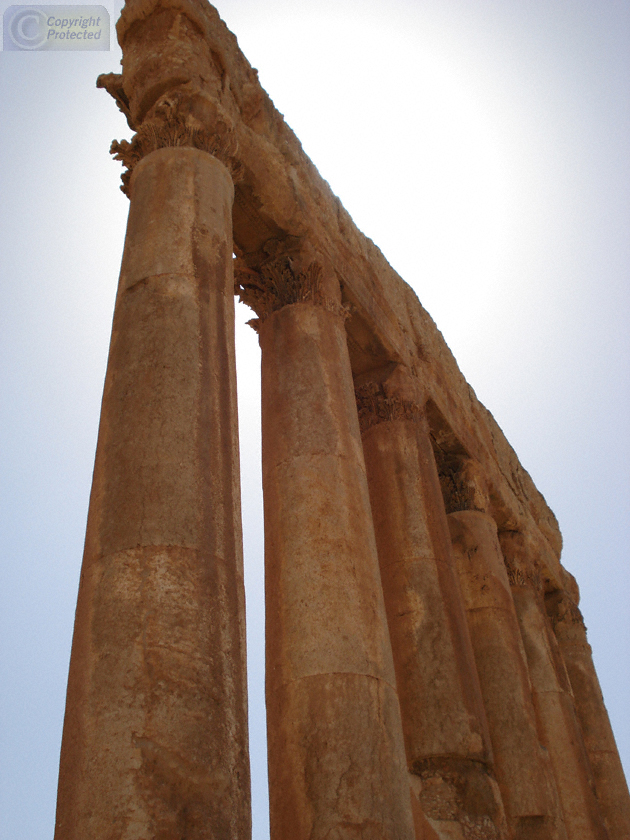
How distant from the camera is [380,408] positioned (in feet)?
46.1

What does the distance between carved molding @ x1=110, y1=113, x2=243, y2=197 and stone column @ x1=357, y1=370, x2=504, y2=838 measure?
233 inches

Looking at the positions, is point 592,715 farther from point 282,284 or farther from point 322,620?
point 322,620

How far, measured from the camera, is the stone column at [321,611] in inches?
280

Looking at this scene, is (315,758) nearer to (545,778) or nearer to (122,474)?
(122,474)

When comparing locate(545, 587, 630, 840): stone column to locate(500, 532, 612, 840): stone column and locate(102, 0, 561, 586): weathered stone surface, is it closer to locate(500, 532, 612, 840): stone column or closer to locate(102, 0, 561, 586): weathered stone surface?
locate(500, 532, 612, 840): stone column

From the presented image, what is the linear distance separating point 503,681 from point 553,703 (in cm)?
370

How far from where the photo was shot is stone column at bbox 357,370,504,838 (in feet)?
34.0

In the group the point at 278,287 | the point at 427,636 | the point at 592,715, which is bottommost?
the point at 427,636

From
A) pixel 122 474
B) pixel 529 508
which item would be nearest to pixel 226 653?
pixel 122 474

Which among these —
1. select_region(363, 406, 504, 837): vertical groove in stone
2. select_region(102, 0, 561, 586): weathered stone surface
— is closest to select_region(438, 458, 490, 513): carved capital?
select_region(102, 0, 561, 586): weathered stone surface

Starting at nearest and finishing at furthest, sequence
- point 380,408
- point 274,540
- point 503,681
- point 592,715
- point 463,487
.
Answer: point 274,540
point 380,408
point 503,681
point 463,487
point 592,715

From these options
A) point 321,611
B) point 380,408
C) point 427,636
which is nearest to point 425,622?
point 427,636

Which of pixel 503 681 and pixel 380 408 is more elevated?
pixel 380 408

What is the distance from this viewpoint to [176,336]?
7000 mm
